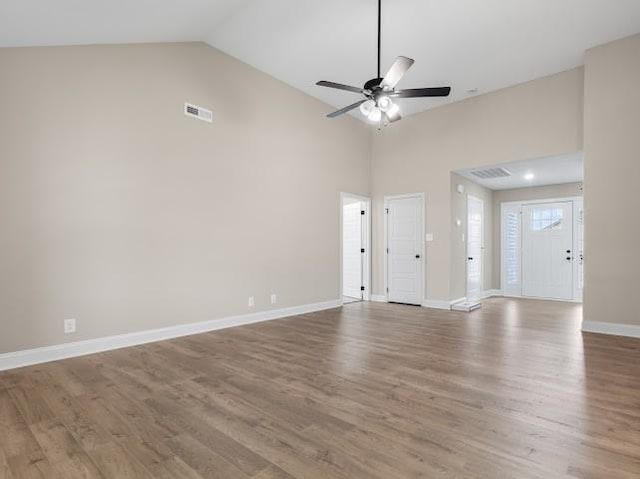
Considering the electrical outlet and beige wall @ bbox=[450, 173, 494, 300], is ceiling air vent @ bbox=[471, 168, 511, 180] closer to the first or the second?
beige wall @ bbox=[450, 173, 494, 300]

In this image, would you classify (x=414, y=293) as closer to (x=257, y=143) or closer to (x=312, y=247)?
(x=312, y=247)

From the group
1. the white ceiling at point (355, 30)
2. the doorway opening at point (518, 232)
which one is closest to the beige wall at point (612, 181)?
the white ceiling at point (355, 30)

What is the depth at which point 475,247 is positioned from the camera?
777 centimetres

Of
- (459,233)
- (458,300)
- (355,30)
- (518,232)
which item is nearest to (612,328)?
(458,300)

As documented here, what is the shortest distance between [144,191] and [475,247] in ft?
22.0

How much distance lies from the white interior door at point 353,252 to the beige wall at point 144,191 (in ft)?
5.55

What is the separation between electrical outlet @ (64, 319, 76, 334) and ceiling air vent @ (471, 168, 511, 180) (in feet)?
21.8

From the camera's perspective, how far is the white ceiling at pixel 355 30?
10.9ft

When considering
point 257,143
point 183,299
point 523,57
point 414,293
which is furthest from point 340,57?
point 414,293

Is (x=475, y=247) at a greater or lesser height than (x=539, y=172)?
lesser

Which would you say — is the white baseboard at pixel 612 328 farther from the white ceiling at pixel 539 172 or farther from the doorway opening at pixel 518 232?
the white ceiling at pixel 539 172

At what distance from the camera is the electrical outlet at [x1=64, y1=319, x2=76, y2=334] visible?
3.58 metres

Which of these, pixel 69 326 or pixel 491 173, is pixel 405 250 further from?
pixel 69 326

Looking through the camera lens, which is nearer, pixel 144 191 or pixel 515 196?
pixel 144 191
